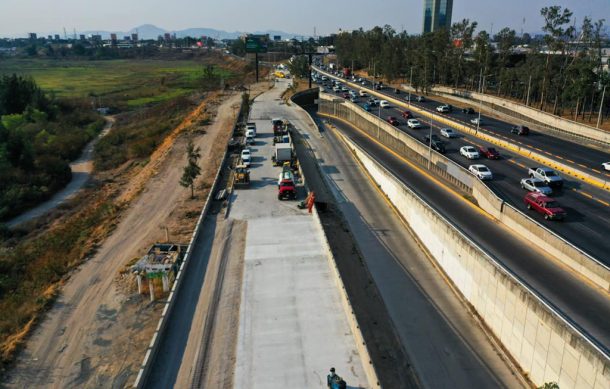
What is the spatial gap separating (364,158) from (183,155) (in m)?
24.8

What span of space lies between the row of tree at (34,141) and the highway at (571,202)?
5090cm

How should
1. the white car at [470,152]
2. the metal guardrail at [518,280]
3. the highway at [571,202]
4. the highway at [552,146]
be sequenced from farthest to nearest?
1. the white car at [470,152]
2. the highway at [552,146]
3. the highway at [571,202]
4. the metal guardrail at [518,280]

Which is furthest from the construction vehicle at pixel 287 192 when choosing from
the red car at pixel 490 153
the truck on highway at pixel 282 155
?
the red car at pixel 490 153

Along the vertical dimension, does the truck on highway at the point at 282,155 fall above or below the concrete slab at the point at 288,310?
above

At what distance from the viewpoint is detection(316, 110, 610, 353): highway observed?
22.4 meters

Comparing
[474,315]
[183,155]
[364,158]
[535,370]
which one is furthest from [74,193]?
[535,370]

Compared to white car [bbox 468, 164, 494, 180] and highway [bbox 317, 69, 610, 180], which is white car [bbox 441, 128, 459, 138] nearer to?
highway [bbox 317, 69, 610, 180]

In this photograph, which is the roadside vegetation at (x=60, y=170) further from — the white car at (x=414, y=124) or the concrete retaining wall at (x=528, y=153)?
the concrete retaining wall at (x=528, y=153)

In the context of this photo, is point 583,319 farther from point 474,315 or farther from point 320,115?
point 320,115

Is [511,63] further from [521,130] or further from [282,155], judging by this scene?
[282,155]

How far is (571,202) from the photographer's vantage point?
35.9 meters

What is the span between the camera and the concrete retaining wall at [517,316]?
18953mm

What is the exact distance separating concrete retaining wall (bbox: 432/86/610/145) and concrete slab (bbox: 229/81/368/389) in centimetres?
3873

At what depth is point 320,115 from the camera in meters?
102
